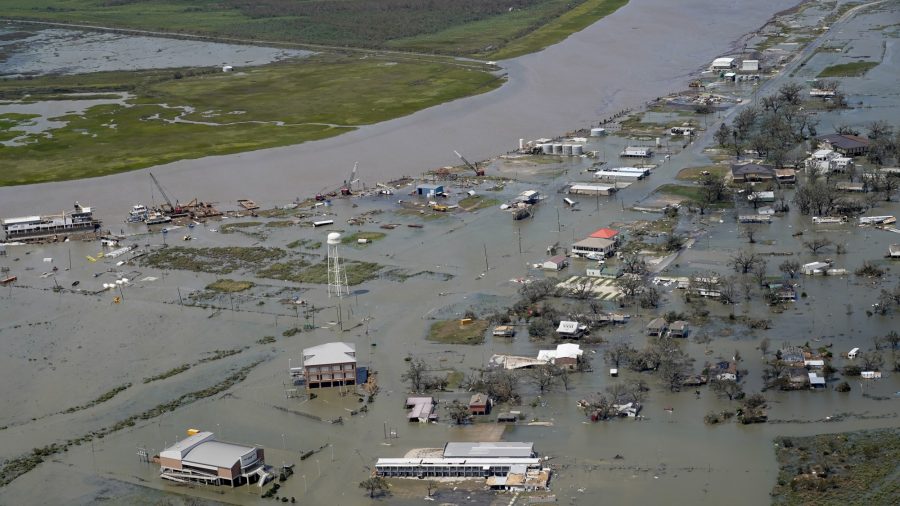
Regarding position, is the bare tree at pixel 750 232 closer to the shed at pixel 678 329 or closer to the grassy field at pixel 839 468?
the shed at pixel 678 329

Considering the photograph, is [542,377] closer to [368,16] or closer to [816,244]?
[816,244]

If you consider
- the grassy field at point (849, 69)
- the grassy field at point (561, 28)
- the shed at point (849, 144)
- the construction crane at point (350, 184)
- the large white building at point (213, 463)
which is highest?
the grassy field at point (561, 28)

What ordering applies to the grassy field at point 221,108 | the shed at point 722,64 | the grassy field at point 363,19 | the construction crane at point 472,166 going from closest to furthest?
the construction crane at point 472,166 < the grassy field at point 221,108 < the shed at point 722,64 < the grassy field at point 363,19

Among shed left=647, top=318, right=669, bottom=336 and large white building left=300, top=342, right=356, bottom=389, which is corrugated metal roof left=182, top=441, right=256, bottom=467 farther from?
shed left=647, top=318, right=669, bottom=336

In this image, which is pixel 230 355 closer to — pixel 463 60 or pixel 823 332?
pixel 823 332

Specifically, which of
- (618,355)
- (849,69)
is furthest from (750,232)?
(849,69)

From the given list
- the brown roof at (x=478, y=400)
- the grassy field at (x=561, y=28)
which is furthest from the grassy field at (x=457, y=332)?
the grassy field at (x=561, y=28)

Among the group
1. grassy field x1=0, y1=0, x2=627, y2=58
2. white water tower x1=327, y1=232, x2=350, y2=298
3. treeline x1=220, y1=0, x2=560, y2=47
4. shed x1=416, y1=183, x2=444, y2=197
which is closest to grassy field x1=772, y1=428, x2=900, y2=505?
white water tower x1=327, y1=232, x2=350, y2=298
